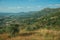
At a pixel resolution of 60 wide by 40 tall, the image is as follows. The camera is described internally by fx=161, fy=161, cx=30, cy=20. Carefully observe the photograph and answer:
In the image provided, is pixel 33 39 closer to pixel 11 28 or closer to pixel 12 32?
pixel 12 32

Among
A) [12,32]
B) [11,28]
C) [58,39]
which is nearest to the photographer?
[58,39]

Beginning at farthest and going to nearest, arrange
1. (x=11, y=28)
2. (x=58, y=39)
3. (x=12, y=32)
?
(x=11, y=28) → (x=12, y=32) → (x=58, y=39)

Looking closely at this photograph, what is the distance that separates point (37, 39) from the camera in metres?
16.5

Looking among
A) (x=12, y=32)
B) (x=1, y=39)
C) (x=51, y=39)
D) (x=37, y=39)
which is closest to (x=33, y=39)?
(x=37, y=39)

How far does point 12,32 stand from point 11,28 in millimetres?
1782

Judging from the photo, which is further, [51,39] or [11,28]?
[11,28]

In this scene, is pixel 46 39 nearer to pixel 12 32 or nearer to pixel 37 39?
pixel 37 39

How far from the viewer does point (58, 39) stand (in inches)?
626

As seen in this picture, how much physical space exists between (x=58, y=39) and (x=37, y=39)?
7.03ft

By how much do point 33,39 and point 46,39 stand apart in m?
1.35

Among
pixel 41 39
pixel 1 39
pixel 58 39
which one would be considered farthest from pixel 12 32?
pixel 58 39

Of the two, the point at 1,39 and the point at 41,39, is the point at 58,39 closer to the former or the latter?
the point at 41,39

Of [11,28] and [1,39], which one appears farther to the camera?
[11,28]

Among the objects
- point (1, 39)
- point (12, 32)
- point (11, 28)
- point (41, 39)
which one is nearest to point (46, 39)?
point (41, 39)
